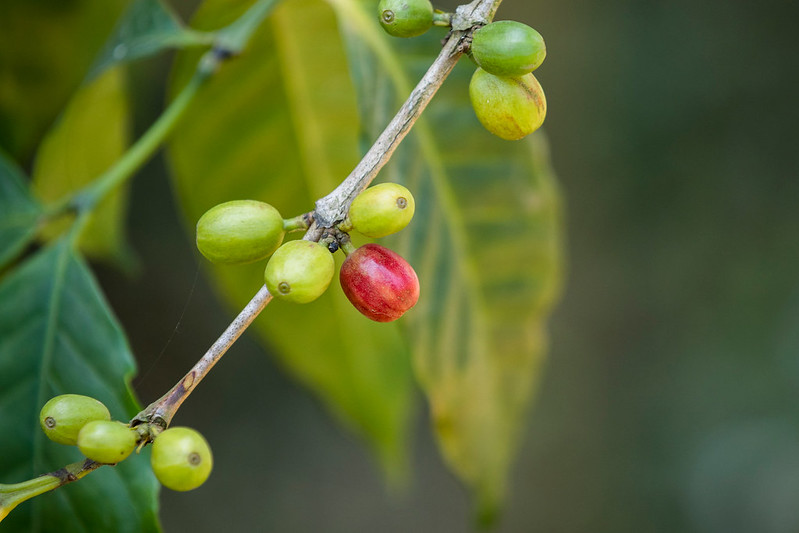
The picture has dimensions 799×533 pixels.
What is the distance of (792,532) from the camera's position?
228 cm

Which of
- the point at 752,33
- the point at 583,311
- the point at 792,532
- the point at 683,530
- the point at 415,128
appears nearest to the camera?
the point at 415,128

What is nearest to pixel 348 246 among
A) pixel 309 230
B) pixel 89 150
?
pixel 309 230

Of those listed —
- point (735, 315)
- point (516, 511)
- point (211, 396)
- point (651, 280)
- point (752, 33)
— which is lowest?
point (516, 511)

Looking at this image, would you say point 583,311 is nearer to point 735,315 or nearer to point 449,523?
point 735,315

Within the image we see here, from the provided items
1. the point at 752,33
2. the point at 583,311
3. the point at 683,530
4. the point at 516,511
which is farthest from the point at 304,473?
the point at 752,33

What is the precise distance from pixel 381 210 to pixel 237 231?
3.1 inches

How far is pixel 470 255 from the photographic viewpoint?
0.79 m

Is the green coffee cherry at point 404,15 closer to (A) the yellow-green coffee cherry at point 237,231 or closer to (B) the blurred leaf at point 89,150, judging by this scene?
(A) the yellow-green coffee cherry at point 237,231

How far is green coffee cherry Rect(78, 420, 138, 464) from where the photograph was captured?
0.35 metres

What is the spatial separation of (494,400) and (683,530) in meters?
1.97

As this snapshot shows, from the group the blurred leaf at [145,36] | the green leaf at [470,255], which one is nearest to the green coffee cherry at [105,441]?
the green leaf at [470,255]

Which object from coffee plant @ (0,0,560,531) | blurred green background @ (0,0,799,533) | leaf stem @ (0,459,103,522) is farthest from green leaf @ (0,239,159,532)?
blurred green background @ (0,0,799,533)

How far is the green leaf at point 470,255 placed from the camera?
73 cm

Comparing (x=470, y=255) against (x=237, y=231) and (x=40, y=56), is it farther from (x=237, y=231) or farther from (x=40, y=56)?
(x=40, y=56)
